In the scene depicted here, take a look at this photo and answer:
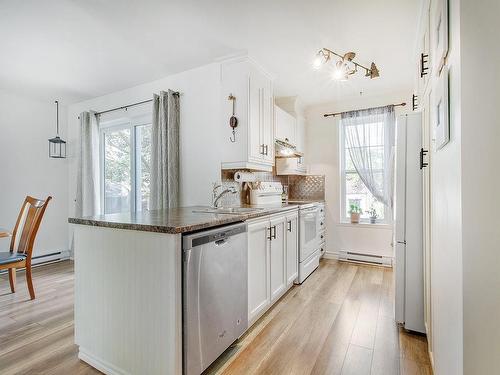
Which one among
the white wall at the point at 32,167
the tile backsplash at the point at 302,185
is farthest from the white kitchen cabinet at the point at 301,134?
the white wall at the point at 32,167

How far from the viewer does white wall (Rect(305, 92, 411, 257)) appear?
3883 millimetres

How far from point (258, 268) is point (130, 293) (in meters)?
1.05

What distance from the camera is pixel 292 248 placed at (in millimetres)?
2945

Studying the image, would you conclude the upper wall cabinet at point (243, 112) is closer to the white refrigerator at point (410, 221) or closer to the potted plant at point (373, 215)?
the white refrigerator at point (410, 221)

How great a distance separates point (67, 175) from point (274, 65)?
3.80m

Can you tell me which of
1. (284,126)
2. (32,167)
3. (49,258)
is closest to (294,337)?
(284,126)

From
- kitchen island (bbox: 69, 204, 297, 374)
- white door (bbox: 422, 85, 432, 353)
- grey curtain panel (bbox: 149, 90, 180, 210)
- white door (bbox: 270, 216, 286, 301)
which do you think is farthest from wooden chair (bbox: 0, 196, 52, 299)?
white door (bbox: 422, 85, 432, 353)

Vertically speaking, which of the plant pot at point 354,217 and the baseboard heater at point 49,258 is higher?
the plant pot at point 354,217

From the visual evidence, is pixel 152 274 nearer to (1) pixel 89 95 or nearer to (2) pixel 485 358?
(2) pixel 485 358

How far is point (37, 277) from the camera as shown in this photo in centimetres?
343

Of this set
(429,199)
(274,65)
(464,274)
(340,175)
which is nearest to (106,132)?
(274,65)

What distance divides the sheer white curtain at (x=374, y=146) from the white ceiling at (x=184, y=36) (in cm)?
60

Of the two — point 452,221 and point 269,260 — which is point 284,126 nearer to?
point 269,260

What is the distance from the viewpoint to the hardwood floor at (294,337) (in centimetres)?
172
